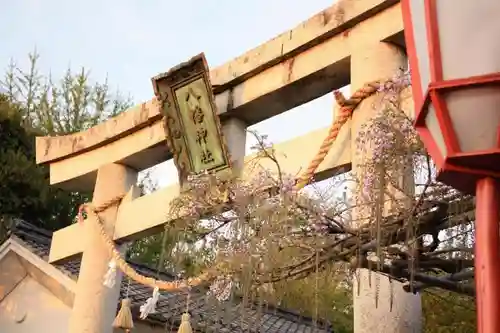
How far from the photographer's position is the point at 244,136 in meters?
5.34

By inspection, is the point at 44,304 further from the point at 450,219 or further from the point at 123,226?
the point at 450,219

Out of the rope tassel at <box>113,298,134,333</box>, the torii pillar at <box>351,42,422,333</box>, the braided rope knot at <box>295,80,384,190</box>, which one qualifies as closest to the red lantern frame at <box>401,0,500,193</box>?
the torii pillar at <box>351,42,422,333</box>

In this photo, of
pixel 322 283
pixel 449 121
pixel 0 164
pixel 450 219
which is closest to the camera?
pixel 449 121

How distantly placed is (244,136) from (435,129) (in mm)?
3403

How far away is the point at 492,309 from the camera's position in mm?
1754

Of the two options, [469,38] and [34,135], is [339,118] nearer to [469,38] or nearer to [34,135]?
[469,38]

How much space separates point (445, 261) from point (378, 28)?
71.5 inches

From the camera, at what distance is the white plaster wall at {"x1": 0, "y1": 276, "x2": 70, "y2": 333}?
885 centimetres

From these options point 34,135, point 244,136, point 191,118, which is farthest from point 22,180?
point 244,136

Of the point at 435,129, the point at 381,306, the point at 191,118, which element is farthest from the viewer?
the point at 191,118

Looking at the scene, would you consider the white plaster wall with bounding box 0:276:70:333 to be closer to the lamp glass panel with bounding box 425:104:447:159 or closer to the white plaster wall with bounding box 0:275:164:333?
the white plaster wall with bounding box 0:275:164:333

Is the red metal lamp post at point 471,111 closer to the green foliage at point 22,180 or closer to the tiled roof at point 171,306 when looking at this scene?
the tiled roof at point 171,306

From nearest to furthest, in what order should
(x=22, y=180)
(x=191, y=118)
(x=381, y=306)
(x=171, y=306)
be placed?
(x=381, y=306), (x=191, y=118), (x=171, y=306), (x=22, y=180)

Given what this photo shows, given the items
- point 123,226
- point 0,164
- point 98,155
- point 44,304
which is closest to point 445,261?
point 123,226
